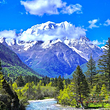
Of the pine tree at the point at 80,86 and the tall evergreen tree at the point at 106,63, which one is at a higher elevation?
the tall evergreen tree at the point at 106,63

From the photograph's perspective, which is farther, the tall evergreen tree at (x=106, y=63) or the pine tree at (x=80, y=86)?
the pine tree at (x=80, y=86)

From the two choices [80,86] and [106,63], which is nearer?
[106,63]

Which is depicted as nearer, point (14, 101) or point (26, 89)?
point (14, 101)

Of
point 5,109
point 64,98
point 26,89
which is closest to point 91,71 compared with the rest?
point 64,98

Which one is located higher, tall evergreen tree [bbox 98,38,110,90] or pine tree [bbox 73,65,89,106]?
tall evergreen tree [bbox 98,38,110,90]

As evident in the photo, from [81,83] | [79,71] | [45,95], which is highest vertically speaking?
[79,71]

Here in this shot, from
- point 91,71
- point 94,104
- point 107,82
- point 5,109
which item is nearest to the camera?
point 5,109

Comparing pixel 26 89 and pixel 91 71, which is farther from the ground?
pixel 91 71

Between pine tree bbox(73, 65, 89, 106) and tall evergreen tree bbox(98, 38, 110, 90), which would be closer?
tall evergreen tree bbox(98, 38, 110, 90)

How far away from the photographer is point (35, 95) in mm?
126750

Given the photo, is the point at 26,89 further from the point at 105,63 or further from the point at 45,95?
the point at 105,63

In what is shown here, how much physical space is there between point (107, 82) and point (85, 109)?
11.6 meters

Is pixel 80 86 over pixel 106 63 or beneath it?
beneath

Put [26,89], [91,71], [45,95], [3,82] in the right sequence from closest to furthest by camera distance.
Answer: [3,82], [91,71], [26,89], [45,95]
